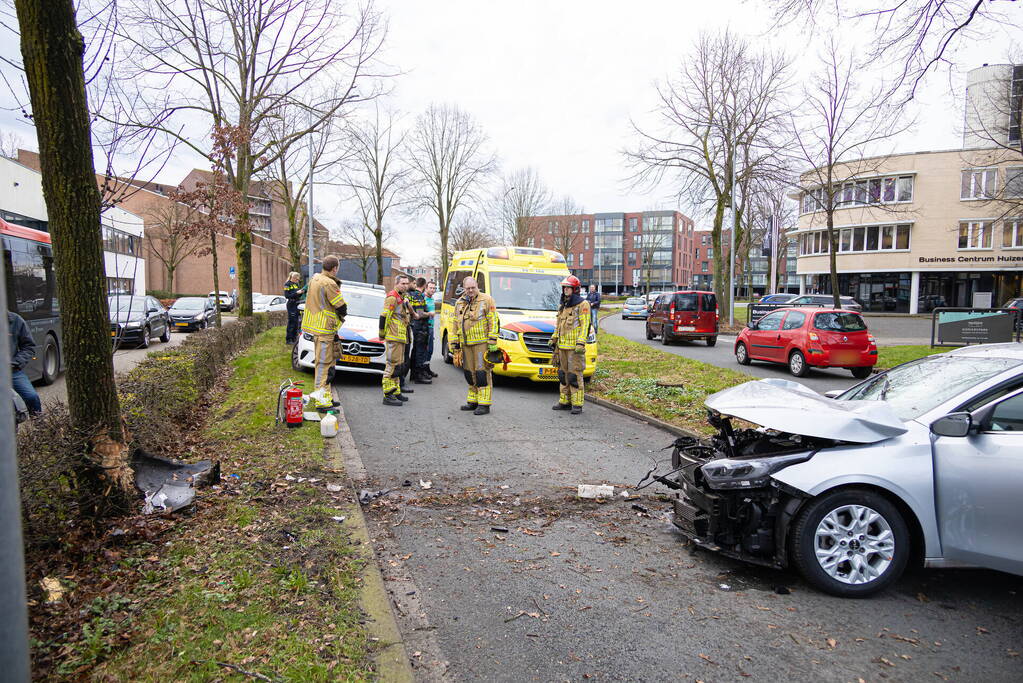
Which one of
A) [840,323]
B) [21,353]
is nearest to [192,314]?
[21,353]

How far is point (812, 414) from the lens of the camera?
415 centimetres

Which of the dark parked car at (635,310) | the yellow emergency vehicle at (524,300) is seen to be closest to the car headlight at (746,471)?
the yellow emergency vehicle at (524,300)

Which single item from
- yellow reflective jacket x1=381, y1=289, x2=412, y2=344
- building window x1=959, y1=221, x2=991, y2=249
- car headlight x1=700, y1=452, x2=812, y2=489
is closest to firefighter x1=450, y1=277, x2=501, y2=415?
yellow reflective jacket x1=381, y1=289, x2=412, y2=344

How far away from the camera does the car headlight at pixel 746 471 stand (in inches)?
158

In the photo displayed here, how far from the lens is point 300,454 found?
20.9 ft

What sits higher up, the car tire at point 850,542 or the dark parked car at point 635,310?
the dark parked car at point 635,310

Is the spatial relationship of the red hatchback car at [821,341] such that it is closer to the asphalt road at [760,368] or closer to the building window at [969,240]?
the asphalt road at [760,368]

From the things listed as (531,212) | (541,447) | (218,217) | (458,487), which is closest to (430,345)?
(541,447)

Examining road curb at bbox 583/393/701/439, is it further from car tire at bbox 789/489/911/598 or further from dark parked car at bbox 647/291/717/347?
dark parked car at bbox 647/291/717/347

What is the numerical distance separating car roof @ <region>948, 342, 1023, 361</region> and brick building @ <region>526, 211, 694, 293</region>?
3720 inches

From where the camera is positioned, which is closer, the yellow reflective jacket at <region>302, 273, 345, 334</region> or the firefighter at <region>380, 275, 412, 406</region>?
the yellow reflective jacket at <region>302, 273, 345, 334</region>

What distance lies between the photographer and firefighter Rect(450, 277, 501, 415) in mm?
9242

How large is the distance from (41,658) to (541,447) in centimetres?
520

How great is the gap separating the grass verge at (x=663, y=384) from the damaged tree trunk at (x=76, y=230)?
648 cm
